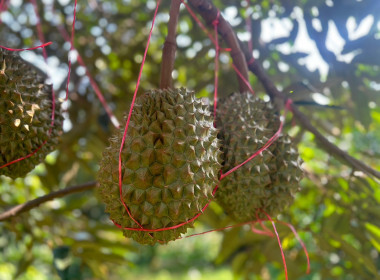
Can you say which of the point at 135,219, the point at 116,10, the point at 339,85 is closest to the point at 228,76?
the point at 339,85

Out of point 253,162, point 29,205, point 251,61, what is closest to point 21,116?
point 29,205

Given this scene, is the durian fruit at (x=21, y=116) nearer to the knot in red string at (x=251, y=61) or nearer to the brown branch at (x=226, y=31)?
the brown branch at (x=226, y=31)

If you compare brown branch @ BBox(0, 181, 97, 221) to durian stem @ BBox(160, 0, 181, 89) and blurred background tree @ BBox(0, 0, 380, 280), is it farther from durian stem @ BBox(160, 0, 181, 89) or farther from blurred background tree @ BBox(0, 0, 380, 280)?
durian stem @ BBox(160, 0, 181, 89)

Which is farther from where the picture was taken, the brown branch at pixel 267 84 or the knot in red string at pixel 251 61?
the knot in red string at pixel 251 61

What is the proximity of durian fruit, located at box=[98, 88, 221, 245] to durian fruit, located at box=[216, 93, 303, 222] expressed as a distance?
147 mm

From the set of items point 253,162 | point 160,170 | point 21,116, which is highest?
point 21,116

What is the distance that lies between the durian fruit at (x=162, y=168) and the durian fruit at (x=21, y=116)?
24cm

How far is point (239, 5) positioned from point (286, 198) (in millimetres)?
1037

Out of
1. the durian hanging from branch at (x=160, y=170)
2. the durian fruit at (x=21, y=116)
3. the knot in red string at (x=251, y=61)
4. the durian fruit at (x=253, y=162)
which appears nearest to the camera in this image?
the durian hanging from branch at (x=160, y=170)

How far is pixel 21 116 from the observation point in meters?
0.92

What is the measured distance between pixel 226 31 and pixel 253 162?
0.41 meters

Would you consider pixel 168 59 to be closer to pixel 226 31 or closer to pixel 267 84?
pixel 226 31

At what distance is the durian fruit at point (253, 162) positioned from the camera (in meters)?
1.01

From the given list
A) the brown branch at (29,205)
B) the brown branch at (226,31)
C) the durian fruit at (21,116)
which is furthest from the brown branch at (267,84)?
the brown branch at (29,205)
